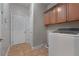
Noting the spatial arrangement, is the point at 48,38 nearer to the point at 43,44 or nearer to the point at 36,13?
the point at 43,44

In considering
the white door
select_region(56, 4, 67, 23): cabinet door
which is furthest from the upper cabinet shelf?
the white door

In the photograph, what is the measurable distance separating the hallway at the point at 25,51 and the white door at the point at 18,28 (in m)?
0.07

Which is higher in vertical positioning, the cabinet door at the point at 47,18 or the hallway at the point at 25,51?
the cabinet door at the point at 47,18

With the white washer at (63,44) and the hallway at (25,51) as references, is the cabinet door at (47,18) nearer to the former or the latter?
the white washer at (63,44)

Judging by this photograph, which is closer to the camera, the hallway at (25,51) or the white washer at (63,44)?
the white washer at (63,44)

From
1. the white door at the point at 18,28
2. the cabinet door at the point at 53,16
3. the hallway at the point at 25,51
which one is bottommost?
the hallway at the point at 25,51

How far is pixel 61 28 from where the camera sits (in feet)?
6.29

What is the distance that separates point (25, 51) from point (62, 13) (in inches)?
28.3

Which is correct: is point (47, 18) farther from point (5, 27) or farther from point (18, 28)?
point (5, 27)

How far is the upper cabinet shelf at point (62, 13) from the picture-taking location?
1.87 m

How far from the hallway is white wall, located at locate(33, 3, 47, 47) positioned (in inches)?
3.6

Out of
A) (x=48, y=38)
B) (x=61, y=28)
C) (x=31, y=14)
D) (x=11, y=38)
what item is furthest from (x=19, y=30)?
(x=61, y=28)

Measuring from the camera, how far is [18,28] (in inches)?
76.6

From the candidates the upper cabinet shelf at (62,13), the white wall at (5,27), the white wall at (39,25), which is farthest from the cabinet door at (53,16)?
the white wall at (5,27)
